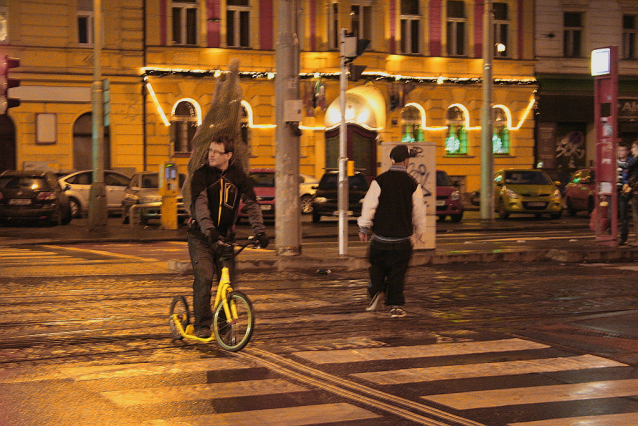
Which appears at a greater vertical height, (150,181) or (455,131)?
(455,131)

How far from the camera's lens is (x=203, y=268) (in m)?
7.66

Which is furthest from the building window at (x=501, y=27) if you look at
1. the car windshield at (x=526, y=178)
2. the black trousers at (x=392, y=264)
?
the black trousers at (x=392, y=264)

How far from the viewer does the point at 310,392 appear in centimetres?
635

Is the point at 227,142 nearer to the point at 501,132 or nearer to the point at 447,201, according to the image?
the point at 447,201

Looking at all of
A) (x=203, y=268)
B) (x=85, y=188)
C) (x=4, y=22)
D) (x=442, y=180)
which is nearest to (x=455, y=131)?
(x=442, y=180)

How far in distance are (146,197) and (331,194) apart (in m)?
5.12

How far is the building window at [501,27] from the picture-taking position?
38.0 metres

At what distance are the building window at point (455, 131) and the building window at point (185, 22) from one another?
35.3ft

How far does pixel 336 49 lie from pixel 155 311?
25.7m

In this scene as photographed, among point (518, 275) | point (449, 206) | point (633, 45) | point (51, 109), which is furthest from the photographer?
point (633, 45)

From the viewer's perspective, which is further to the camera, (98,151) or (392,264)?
(98,151)

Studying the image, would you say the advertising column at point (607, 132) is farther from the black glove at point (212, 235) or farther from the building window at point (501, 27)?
the building window at point (501, 27)

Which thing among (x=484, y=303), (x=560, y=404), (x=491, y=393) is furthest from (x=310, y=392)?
(x=484, y=303)

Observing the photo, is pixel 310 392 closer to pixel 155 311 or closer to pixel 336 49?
pixel 155 311
